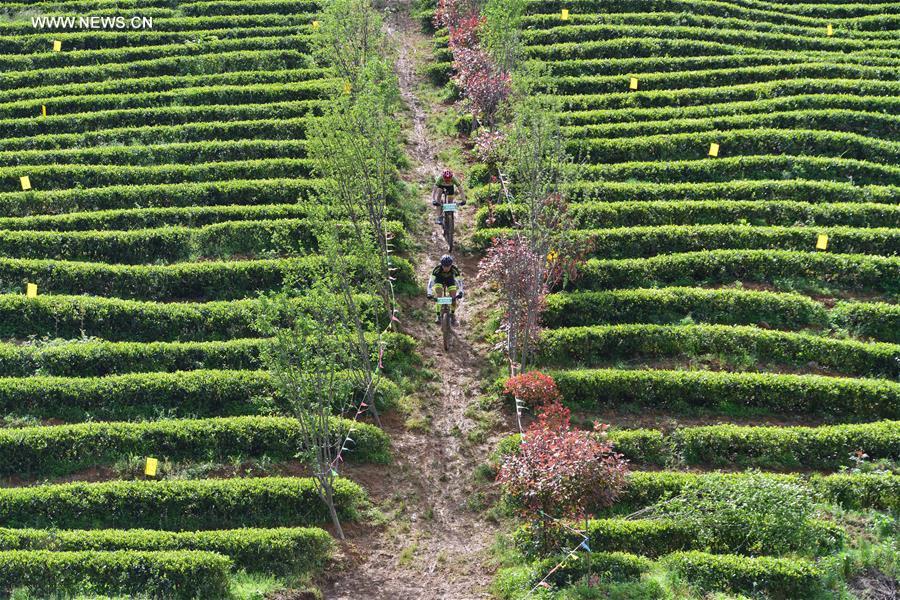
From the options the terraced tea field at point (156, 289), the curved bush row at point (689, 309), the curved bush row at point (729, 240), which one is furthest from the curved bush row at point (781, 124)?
the terraced tea field at point (156, 289)

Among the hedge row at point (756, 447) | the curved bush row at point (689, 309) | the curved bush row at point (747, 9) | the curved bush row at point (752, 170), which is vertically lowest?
the hedge row at point (756, 447)

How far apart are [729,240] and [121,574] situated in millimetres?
13692

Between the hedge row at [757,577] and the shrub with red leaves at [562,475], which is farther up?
the shrub with red leaves at [562,475]

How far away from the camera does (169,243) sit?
774 inches

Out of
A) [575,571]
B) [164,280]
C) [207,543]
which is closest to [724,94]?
[164,280]

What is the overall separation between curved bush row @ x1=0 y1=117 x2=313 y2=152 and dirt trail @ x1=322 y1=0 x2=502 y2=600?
20.4 ft

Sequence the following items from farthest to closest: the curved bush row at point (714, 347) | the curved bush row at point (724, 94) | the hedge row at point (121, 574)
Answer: the curved bush row at point (724, 94) < the curved bush row at point (714, 347) < the hedge row at point (121, 574)

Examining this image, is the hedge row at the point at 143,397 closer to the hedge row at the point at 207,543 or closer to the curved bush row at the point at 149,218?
the hedge row at the point at 207,543

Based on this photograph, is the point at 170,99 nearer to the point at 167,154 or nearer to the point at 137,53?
the point at 167,154

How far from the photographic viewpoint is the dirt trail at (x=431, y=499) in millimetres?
13200

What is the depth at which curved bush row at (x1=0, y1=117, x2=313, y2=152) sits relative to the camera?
2317 centimetres

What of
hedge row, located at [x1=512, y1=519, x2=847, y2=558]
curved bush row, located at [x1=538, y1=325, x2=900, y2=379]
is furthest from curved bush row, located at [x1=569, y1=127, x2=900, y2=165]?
hedge row, located at [x1=512, y1=519, x2=847, y2=558]

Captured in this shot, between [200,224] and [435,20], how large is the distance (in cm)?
1196

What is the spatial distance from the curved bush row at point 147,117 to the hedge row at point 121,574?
14045 millimetres
